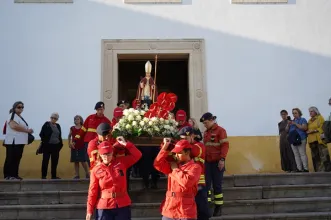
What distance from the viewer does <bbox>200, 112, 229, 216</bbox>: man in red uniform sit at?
6.78 metres

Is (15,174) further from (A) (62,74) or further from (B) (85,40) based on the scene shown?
(B) (85,40)

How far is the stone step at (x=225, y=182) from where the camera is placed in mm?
7873

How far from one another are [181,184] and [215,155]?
7.93 ft

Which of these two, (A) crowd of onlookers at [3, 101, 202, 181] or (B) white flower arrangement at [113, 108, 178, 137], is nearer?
(B) white flower arrangement at [113, 108, 178, 137]

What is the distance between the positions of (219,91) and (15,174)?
17.9 feet

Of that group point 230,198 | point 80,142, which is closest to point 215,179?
point 230,198

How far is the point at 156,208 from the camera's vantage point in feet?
23.2

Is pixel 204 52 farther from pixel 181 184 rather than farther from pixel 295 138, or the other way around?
pixel 181 184

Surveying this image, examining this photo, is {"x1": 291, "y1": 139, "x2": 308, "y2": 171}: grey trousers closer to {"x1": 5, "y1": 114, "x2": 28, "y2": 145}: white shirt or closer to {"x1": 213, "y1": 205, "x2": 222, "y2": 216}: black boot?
{"x1": 213, "y1": 205, "x2": 222, "y2": 216}: black boot

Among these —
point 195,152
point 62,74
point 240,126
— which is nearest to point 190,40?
point 240,126

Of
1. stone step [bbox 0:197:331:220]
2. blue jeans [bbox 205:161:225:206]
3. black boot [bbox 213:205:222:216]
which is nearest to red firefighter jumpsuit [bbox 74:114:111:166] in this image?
stone step [bbox 0:197:331:220]

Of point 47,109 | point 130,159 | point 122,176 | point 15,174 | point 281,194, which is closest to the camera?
point 122,176

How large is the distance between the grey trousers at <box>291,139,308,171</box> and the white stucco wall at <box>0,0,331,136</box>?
59.8 inches

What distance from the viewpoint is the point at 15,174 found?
8.33m
